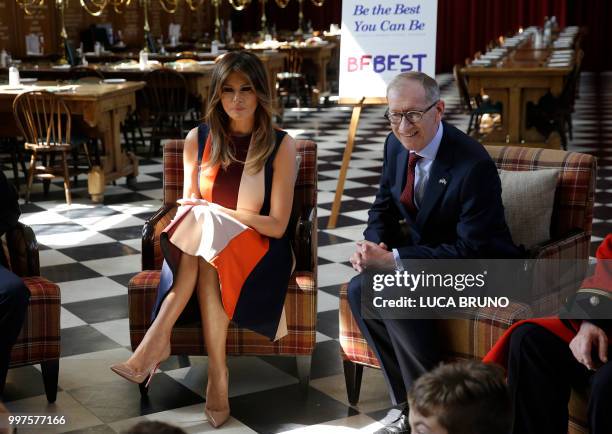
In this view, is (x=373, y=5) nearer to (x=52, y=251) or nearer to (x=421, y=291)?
(x=52, y=251)

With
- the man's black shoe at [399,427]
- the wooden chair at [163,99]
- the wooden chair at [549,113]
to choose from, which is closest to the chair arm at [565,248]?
the man's black shoe at [399,427]

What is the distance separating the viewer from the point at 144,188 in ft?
25.9

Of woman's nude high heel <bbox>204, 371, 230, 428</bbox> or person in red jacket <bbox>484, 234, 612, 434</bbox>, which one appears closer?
person in red jacket <bbox>484, 234, 612, 434</bbox>

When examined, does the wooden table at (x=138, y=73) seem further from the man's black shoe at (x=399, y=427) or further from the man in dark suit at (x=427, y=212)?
the man's black shoe at (x=399, y=427)

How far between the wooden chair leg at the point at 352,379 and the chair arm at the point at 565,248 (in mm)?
723

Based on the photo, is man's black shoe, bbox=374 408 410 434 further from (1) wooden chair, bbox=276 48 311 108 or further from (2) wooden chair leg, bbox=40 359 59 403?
(1) wooden chair, bbox=276 48 311 108

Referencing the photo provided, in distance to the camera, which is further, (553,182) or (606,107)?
(606,107)

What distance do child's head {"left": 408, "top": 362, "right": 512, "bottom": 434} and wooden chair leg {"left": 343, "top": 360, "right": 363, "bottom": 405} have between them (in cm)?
162

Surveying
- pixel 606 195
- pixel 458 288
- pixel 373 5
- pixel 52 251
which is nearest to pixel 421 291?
pixel 458 288

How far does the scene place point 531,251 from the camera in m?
3.27

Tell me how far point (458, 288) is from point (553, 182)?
60 centimetres

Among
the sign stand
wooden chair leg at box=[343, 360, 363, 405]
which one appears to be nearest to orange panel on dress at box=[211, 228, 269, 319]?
wooden chair leg at box=[343, 360, 363, 405]

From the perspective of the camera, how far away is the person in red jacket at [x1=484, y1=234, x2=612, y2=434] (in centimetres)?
262

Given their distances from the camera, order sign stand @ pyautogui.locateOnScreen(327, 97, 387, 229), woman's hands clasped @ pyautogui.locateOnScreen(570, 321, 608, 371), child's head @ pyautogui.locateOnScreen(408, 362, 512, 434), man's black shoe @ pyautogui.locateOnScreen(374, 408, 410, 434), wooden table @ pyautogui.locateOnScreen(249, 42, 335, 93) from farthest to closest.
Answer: wooden table @ pyautogui.locateOnScreen(249, 42, 335, 93) → sign stand @ pyautogui.locateOnScreen(327, 97, 387, 229) → man's black shoe @ pyautogui.locateOnScreen(374, 408, 410, 434) → woman's hands clasped @ pyautogui.locateOnScreen(570, 321, 608, 371) → child's head @ pyautogui.locateOnScreen(408, 362, 512, 434)
